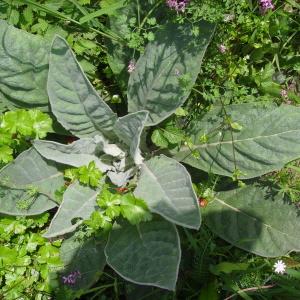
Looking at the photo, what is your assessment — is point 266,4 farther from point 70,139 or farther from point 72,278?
point 72,278

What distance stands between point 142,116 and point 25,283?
3.70 ft

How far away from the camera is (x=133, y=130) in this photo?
7.25 feet

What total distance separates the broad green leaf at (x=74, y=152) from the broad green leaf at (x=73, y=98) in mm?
102

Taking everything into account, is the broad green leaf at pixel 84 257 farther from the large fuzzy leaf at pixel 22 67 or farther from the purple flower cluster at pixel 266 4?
the purple flower cluster at pixel 266 4

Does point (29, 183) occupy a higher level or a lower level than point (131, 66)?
lower

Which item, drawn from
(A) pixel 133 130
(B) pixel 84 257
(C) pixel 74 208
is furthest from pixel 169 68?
(B) pixel 84 257

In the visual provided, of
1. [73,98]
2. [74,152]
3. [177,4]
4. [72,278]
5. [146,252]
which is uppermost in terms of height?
[177,4]

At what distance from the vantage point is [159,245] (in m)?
2.17

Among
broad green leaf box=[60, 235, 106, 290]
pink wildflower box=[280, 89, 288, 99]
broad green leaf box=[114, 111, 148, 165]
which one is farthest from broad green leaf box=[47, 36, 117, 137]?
pink wildflower box=[280, 89, 288, 99]

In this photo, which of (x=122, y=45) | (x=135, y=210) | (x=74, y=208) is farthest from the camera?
(x=122, y=45)

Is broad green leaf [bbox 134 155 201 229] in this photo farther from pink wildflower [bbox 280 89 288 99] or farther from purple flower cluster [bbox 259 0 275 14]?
purple flower cluster [bbox 259 0 275 14]

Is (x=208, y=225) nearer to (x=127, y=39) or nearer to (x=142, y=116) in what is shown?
(x=142, y=116)

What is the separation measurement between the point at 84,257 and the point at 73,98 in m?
0.82

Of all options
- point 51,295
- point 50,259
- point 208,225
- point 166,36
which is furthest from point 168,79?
point 51,295
